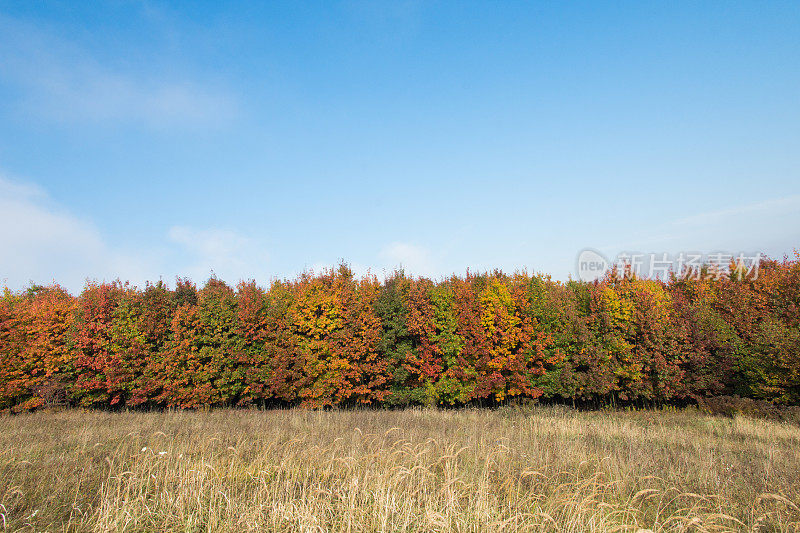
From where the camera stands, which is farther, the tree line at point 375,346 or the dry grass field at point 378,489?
the tree line at point 375,346

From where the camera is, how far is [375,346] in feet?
76.8

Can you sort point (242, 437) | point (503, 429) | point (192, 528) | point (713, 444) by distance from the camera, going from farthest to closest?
point (503, 429)
point (713, 444)
point (242, 437)
point (192, 528)

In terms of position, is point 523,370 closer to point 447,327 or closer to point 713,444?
point 447,327

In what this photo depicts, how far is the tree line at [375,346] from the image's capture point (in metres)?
22.3

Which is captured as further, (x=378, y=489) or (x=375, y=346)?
(x=375, y=346)

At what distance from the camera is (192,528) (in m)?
5.21

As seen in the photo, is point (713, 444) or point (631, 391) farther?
point (631, 391)

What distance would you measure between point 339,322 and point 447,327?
633cm

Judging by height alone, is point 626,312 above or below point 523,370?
above

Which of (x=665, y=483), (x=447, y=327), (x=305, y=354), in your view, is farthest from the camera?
(x=447, y=327)

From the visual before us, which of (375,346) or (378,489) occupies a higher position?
(378,489)

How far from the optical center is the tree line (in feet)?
73.3

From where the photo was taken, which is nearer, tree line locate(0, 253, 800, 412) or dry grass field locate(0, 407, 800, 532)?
dry grass field locate(0, 407, 800, 532)

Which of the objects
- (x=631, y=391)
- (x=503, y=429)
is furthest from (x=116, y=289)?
(x=631, y=391)
